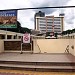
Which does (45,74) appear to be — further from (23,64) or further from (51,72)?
(23,64)

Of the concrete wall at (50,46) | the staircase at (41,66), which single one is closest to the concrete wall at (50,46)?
the concrete wall at (50,46)

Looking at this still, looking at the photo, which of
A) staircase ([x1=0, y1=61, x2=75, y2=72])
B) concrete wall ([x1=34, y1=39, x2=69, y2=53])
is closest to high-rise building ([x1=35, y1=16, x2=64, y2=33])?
concrete wall ([x1=34, y1=39, x2=69, y2=53])

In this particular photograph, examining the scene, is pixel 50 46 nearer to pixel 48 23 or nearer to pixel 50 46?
pixel 50 46

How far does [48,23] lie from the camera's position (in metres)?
113

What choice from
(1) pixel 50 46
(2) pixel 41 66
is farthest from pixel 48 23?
(2) pixel 41 66

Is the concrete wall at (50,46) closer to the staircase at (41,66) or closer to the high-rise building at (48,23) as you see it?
the staircase at (41,66)

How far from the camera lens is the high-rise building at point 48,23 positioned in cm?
10894

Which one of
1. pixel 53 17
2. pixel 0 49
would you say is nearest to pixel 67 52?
pixel 0 49

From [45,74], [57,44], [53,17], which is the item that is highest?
[53,17]

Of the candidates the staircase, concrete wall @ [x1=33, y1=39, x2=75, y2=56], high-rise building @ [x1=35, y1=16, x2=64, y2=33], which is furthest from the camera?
high-rise building @ [x1=35, y1=16, x2=64, y2=33]

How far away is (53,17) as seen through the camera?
354ft

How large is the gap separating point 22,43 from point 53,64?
5373mm

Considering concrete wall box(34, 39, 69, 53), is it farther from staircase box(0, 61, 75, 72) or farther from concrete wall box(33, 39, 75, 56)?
staircase box(0, 61, 75, 72)

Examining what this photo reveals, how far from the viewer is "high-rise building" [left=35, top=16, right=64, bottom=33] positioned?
357 ft
